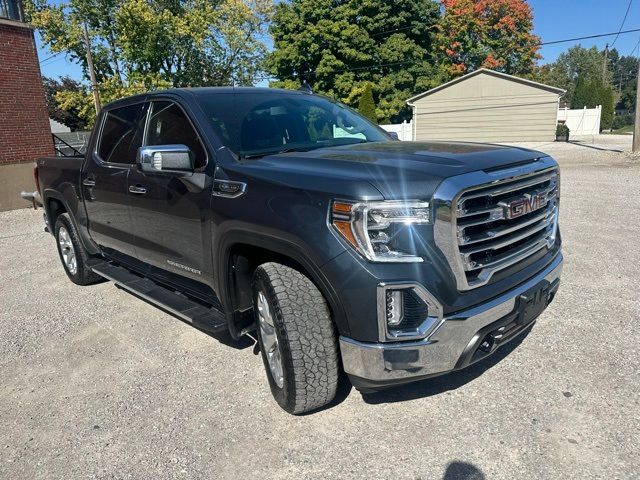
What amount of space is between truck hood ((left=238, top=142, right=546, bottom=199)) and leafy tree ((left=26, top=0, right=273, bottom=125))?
2926 cm

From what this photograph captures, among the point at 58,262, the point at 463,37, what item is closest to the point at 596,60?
the point at 463,37

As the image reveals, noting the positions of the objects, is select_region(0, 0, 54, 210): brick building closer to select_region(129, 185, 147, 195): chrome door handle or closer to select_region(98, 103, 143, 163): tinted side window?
select_region(98, 103, 143, 163): tinted side window

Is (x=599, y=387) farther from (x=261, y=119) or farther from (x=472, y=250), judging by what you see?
(x=261, y=119)

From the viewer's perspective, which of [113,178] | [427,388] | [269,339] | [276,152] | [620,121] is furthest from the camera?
[620,121]

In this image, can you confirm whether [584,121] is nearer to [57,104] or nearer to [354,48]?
[354,48]

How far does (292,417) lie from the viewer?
2916 millimetres

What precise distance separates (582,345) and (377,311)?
2118 millimetres

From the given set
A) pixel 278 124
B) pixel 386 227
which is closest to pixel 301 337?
pixel 386 227

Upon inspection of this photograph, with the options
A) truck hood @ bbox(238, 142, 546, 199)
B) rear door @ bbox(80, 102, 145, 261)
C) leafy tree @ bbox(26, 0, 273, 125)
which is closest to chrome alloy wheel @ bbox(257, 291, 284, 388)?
truck hood @ bbox(238, 142, 546, 199)

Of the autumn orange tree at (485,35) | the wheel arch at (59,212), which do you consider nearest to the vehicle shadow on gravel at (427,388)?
the wheel arch at (59,212)

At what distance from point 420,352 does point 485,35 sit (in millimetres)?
51864

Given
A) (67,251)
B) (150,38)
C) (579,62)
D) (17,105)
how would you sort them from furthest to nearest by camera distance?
(579,62), (150,38), (17,105), (67,251)

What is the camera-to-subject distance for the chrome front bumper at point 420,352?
2328 mm

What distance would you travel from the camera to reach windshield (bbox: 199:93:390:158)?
10.9 feet
